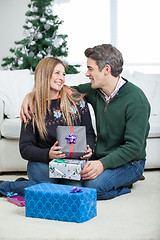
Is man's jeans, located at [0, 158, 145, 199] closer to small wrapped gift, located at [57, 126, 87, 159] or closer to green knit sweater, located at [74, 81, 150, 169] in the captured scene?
green knit sweater, located at [74, 81, 150, 169]

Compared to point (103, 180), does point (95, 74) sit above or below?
above

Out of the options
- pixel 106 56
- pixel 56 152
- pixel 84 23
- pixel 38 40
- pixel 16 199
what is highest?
pixel 84 23

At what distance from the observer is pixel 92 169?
87.5 inches

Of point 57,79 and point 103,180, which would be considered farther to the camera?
point 57,79

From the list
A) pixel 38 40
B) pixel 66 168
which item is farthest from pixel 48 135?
pixel 38 40

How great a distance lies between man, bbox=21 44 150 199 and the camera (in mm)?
2248

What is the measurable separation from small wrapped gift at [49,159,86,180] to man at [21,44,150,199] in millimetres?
72

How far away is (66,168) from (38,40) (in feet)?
8.45

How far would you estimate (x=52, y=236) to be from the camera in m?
1.73

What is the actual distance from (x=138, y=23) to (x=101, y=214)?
14.2 feet

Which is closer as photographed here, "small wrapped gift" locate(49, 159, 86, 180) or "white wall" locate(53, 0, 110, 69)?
"small wrapped gift" locate(49, 159, 86, 180)

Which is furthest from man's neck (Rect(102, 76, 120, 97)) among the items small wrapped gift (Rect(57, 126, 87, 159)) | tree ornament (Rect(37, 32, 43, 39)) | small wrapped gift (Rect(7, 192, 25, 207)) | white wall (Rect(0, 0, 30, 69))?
white wall (Rect(0, 0, 30, 69))

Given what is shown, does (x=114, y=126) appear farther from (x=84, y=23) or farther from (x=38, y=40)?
(x=84, y=23)

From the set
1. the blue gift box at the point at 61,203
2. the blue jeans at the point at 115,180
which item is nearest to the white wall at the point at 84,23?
the blue jeans at the point at 115,180
